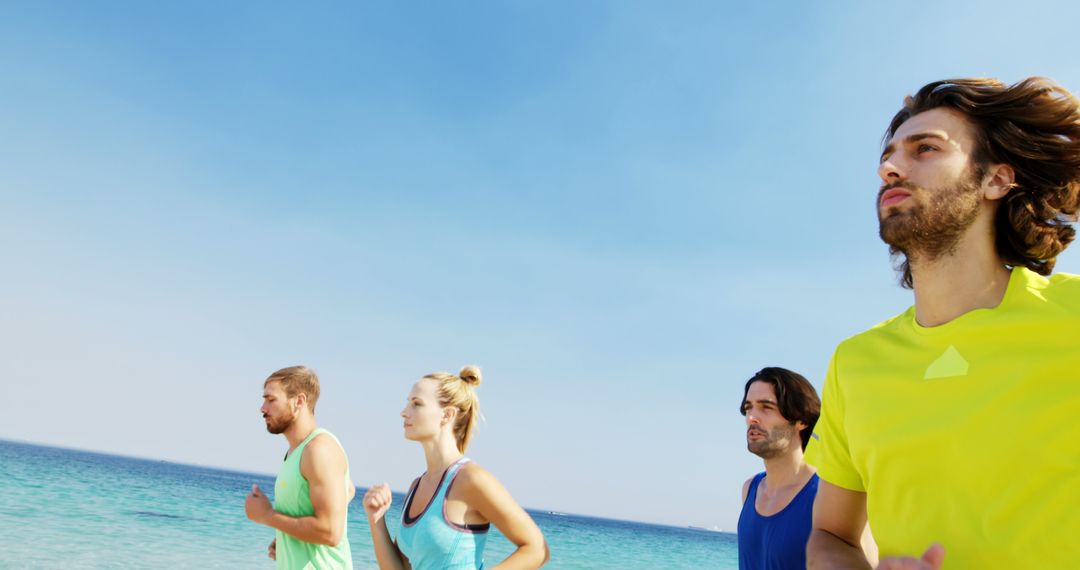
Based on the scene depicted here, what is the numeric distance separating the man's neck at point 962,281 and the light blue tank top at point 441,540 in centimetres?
281

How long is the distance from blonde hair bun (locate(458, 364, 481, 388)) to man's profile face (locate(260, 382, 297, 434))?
4.73 feet

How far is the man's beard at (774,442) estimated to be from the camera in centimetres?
426

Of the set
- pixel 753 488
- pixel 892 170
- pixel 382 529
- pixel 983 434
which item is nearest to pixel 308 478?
pixel 382 529

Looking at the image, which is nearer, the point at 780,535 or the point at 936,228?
the point at 936,228

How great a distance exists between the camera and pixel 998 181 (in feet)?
5.90

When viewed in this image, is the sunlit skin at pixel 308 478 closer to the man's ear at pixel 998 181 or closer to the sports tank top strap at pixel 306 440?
the sports tank top strap at pixel 306 440

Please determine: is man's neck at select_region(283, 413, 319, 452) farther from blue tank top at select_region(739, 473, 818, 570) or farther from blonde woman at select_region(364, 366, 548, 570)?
blue tank top at select_region(739, 473, 818, 570)

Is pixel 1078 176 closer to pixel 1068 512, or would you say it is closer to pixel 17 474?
pixel 1068 512

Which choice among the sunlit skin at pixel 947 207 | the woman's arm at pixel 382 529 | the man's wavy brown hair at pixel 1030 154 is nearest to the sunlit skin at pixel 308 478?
the woman's arm at pixel 382 529

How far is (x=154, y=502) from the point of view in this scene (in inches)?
1270

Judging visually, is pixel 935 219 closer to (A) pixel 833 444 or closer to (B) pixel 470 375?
(A) pixel 833 444

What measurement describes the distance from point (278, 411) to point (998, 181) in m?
4.75

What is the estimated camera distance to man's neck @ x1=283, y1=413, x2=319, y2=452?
5320 millimetres

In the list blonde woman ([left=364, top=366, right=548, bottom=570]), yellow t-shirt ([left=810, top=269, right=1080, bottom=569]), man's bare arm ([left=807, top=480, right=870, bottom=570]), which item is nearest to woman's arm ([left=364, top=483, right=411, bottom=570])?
blonde woman ([left=364, top=366, right=548, bottom=570])
